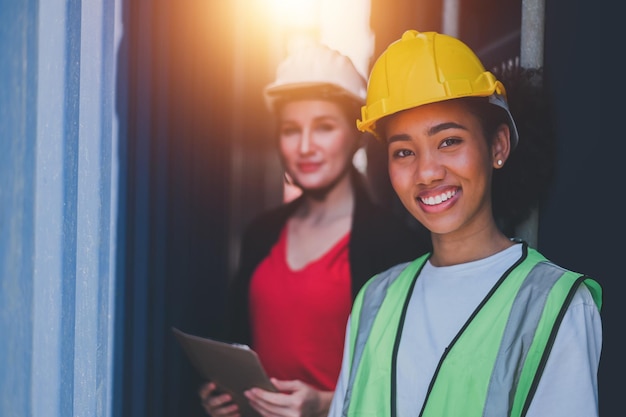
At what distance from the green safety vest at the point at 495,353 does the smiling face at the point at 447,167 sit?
0.65ft

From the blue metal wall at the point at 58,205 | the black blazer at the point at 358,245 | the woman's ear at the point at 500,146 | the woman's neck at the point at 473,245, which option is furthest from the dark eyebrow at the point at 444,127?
the blue metal wall at the point at 58,205

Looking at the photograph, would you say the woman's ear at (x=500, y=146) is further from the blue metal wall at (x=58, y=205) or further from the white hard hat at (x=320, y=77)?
the blue metal wall at (x=58, y=205)

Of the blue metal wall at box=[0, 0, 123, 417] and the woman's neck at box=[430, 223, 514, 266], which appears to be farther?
the blue metal wall at box=[0, 0, 123, 417]

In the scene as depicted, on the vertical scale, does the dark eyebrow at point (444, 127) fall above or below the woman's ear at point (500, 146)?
above

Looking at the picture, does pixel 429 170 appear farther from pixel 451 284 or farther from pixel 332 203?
pixel 332 203

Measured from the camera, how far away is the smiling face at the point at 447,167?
1.88 m

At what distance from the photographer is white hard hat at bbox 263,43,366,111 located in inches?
104

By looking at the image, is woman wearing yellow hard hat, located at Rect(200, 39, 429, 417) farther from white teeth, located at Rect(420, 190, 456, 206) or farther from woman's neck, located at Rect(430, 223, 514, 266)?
white teeth, located at Rect(420, 190, 456, 206)

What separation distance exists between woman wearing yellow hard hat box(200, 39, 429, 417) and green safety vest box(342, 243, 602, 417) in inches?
22.9

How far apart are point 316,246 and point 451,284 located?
0.92 metres

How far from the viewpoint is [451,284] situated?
1928 mm

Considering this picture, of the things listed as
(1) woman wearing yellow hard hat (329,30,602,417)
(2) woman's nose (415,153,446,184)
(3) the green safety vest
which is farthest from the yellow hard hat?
(3) the green safety vest

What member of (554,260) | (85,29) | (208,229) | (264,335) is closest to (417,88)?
(554,260)

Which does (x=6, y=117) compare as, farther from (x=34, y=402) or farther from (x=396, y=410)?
(x=396, y=410)
